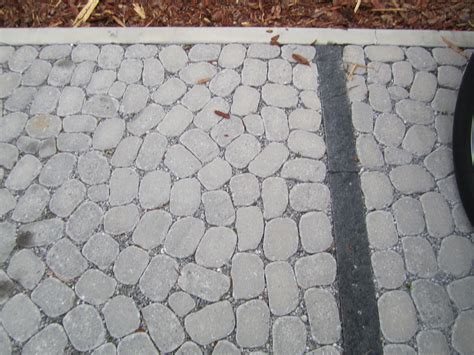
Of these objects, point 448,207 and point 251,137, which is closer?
point 448,207

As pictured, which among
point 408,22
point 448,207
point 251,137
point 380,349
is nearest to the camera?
point 380,349

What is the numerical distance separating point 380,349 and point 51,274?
1.95 metres

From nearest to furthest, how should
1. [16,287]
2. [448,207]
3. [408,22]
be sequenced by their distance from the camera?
[16,287]
[448,207]
[408,22]

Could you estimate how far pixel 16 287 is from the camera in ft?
8.30

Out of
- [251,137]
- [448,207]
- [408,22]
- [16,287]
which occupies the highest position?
[408,22]

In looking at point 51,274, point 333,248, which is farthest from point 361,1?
point 51,274

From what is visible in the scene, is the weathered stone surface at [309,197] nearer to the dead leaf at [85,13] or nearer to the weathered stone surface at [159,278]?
the weathered stone surface at [159,278]

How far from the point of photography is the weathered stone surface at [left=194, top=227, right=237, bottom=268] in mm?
2586

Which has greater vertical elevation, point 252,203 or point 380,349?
point 252,203

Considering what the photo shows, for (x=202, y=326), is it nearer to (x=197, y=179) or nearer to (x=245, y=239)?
(x=245, y=239)

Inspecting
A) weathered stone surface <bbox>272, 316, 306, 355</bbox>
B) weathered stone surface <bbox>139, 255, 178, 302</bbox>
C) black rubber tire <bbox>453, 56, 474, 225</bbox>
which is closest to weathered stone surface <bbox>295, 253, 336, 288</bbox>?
weathered stone surface <bbox>272, 316, 306, 355</bbox>

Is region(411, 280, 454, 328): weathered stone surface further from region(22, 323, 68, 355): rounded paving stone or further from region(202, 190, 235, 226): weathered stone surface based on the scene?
region(22, 323, 68, 355): rounded paving stone

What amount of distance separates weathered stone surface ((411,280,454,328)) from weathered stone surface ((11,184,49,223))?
2359mm

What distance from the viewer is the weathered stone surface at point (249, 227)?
8.63 feet
